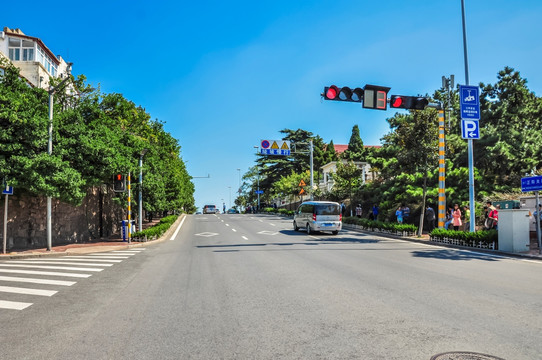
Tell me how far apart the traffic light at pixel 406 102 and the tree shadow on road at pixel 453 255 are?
514 cm

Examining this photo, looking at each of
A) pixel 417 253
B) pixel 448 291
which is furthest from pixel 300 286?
pixel 417 253

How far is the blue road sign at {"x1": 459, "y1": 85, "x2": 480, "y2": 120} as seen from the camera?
55.5 feet

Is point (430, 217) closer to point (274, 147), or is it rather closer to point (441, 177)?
point (441, 177)

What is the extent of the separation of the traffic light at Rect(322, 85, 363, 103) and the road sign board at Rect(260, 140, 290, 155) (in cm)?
2122

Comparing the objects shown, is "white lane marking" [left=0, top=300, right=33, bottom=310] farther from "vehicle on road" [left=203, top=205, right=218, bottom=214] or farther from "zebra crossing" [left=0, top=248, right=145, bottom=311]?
"vehicle on road" [left=203, top=205, right=218, bottom=214]

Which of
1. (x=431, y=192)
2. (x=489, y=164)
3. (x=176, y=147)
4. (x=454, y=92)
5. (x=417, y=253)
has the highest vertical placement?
(x=454, y=92)

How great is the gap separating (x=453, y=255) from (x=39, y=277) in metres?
12.4

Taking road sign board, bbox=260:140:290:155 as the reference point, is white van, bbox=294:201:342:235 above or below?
below

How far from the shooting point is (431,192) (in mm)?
23656

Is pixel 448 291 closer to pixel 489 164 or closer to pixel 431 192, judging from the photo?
pixel 431 192

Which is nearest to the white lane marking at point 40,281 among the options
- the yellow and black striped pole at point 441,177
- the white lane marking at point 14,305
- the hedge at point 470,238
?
the white lane marking at point 14,305

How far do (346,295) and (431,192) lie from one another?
18112 millimetres

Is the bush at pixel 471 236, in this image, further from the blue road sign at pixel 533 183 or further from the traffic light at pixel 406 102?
the traffic light at pixel 406 102

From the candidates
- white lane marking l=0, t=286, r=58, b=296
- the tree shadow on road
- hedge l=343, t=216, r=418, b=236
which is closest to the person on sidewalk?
hedge l=343, t=216, r=418, b=236
